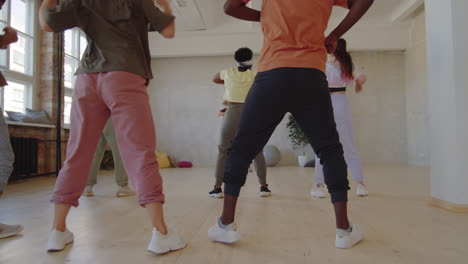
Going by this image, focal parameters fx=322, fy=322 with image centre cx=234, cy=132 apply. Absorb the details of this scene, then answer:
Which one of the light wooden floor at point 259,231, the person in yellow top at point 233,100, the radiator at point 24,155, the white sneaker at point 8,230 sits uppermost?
the person in yellow top at point 233,100

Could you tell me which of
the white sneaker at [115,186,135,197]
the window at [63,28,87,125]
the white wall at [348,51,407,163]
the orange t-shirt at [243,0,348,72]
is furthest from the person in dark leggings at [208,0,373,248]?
the white wall at [348,51,407,163]

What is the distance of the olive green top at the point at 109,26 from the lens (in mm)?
1261

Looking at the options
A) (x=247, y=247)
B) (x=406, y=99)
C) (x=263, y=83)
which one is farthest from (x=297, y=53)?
(x=406, y=99)

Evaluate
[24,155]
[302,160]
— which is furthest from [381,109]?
[24,155]

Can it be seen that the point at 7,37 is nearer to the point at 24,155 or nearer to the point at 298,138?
the point at 24,155

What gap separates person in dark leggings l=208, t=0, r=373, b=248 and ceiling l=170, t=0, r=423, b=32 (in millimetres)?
4698

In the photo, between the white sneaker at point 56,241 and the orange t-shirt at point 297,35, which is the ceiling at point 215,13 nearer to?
the orange t-shirt at point 297,35

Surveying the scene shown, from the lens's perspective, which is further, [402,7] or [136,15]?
[402,7]

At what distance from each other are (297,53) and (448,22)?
4.47 feet

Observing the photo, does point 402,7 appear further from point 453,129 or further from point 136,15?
point 136,15

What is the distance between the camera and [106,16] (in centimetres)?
130

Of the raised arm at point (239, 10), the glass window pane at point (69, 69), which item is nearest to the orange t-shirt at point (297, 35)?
the raised arm at point (239, 10)

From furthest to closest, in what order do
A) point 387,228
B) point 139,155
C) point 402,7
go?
point 402,7
point 387,228
point 139,155

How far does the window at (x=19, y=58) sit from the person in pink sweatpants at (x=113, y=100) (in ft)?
11.9
